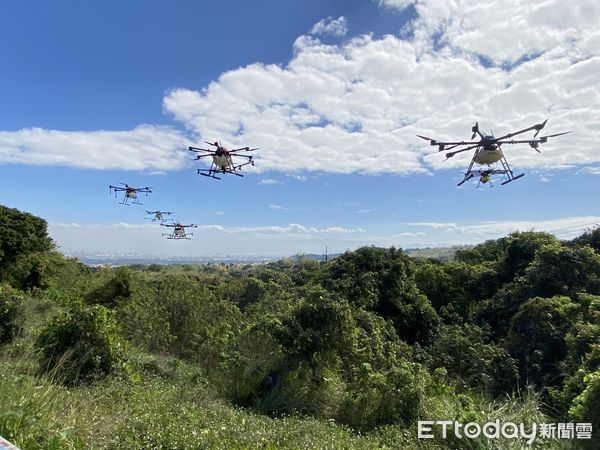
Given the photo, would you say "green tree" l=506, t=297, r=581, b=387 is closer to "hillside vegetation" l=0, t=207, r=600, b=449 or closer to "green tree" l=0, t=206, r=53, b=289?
"hillside vegetation" l=0, t=207, r=600, b=449

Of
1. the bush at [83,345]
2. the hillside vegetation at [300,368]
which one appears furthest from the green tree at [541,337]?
the bush at [83,345]

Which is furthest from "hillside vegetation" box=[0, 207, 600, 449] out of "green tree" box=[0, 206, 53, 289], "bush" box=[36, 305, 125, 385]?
"green tree" box=[0, 206, 53, 289]

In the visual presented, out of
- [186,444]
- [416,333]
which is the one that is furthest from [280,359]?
[416,333]

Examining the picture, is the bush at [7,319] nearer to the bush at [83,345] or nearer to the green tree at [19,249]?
the bush at [83,345]

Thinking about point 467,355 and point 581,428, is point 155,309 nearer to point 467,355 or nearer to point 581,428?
point 467,355

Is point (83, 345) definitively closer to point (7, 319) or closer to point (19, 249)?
A: point (7, 319)

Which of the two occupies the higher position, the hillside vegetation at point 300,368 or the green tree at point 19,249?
the green tree at point 19,249
